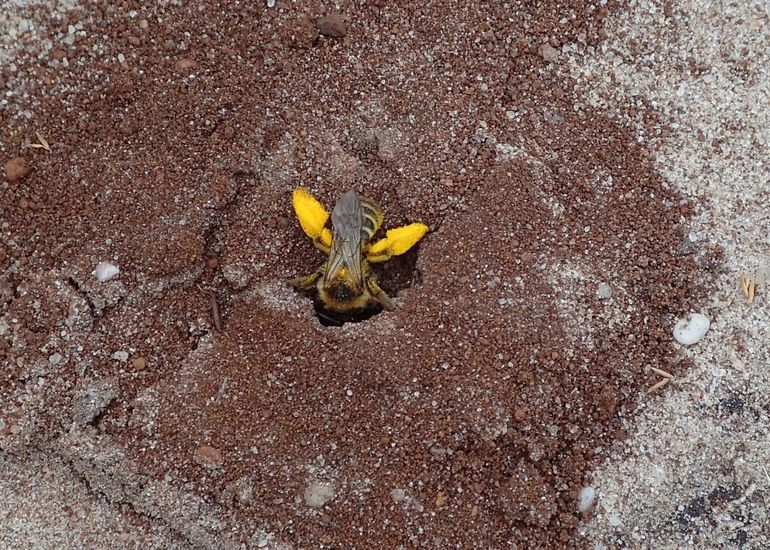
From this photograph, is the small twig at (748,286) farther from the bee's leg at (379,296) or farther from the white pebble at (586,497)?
the bee's leg at (379,296)

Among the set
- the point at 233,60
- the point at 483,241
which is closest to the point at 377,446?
the point at 483,241

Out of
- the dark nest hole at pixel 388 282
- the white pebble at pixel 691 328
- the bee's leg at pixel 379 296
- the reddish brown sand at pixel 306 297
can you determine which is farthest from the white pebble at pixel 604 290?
the bee's leg at pixel 379 296

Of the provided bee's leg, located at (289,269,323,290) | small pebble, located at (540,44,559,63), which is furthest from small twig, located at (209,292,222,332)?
small pebble, located at (540,44,559,63)

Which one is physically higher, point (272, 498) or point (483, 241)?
point (483, 241)

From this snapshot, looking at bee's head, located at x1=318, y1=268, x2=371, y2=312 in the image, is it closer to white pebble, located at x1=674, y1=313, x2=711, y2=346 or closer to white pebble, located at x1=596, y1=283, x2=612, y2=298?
white pebble, located at x1=596, y1=283, x2=612, y2=298

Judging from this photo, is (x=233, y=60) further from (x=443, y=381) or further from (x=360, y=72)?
(x=443, y=381)

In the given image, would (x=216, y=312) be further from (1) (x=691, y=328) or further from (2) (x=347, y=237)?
(1) (x=691, y=328)
